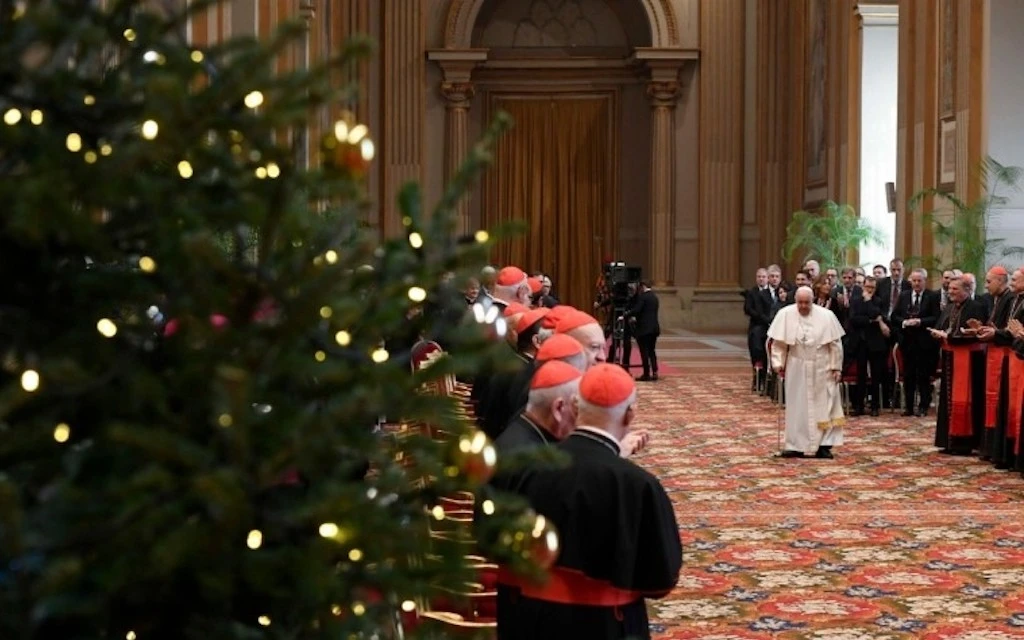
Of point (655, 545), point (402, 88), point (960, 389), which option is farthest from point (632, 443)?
point (402, 88)

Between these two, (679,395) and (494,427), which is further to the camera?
(679,395)

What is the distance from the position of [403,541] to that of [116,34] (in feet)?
2.13

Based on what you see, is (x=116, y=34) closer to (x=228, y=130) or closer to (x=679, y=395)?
(x=228, y=130)

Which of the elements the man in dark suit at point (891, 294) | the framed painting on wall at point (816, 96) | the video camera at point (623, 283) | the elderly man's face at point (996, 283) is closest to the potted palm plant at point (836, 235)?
the video camera at point (623, 283)

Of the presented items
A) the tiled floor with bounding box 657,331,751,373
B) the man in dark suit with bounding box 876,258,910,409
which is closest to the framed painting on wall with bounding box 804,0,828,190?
the tiled floor with bounding box 657,331,751,373

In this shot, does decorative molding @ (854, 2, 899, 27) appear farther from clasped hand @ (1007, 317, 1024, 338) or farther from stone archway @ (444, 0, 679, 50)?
clasped hand @ (1007, 317, 1024, 338)

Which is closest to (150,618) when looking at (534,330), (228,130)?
(228,130)

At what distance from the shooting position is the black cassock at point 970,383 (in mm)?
14102

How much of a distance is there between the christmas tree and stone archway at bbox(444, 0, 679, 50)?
29.1 meters

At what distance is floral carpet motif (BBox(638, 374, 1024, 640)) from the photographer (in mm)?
7316

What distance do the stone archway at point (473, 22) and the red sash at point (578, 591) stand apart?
26563mm

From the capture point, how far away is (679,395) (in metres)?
19.2

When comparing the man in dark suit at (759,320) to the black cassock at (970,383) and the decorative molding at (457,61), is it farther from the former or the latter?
the decorative molding at (457,61)

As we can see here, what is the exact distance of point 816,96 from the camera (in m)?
27.8
